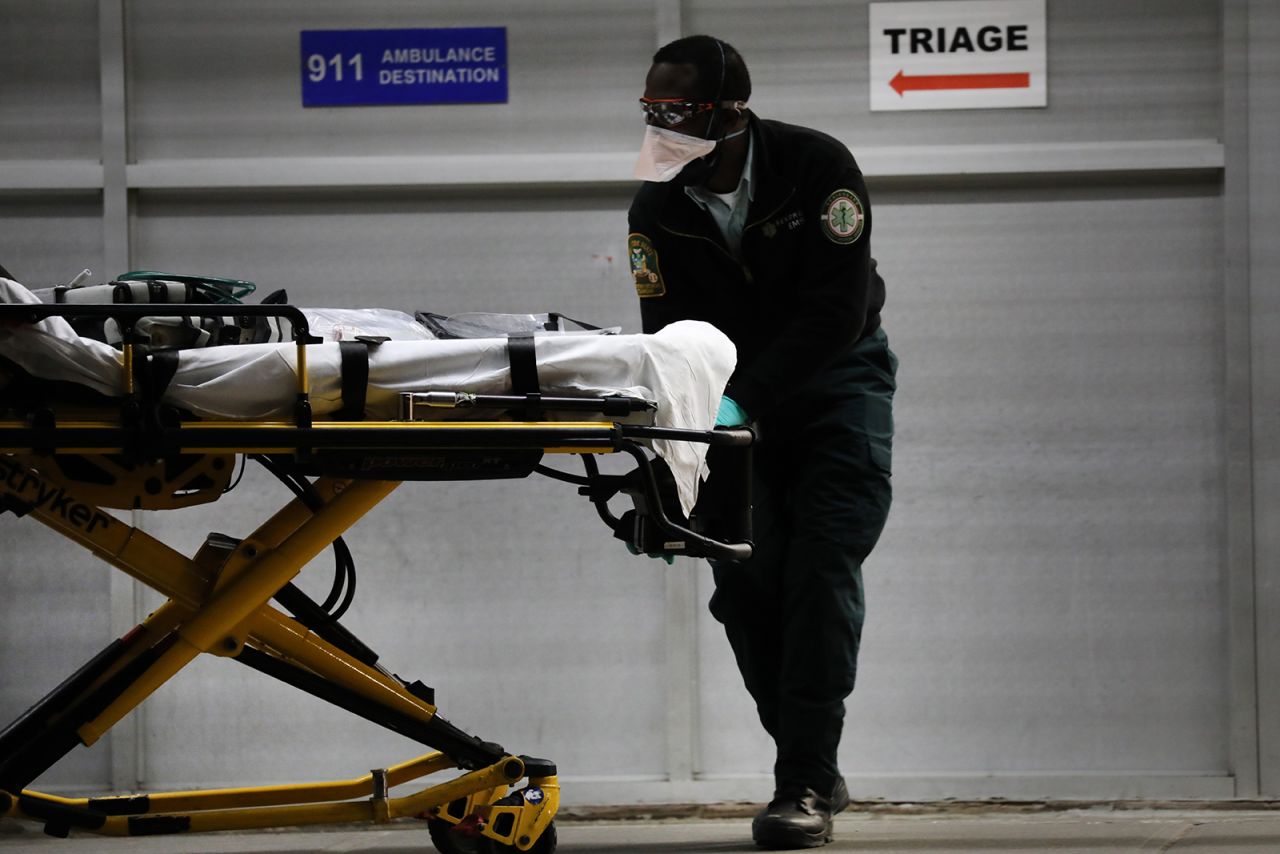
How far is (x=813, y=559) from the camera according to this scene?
2.91 m

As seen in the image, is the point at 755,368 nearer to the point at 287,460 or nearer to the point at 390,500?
the point at 287,460

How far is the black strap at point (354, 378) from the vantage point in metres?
2.16

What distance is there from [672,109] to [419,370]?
865mm

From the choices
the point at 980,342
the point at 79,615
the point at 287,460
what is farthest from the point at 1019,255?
the point at 79,615

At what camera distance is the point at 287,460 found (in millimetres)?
2430

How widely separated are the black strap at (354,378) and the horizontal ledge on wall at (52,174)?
1.95 meters

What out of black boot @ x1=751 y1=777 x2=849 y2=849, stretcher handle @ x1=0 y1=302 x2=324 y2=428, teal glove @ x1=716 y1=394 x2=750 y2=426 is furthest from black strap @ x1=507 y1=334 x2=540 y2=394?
black boot @ x1=751 y1=777 x2=849 y2=849

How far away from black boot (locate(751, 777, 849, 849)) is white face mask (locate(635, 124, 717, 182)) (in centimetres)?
128

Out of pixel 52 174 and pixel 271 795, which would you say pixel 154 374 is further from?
pixel 52 174

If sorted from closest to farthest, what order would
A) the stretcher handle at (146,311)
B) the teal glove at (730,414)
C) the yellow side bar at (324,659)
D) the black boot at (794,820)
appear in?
the stretcher handle at (146,311) → the yellow side bar at (324,659) → the teal glove at (730,414) → the black boot at (794,820)

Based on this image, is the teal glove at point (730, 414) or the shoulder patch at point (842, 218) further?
the shoulder patch at point (842, 218)

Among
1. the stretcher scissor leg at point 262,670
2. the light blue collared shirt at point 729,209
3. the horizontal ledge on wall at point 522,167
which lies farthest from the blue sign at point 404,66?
the stretcher scissor leg at point 262,670

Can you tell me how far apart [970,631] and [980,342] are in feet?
2.54

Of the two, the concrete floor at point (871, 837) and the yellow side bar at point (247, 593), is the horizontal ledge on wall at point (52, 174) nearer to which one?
the concrete floor at point (871, 837)
